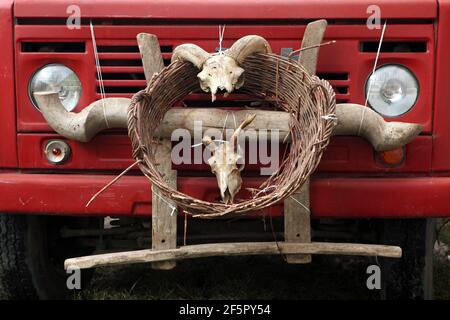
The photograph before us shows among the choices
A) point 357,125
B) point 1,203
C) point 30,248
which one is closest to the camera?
point 357,125

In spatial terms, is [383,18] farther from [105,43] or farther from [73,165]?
[73,165]

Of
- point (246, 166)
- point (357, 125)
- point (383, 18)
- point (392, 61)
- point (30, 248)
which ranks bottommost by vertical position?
point (30, 248)

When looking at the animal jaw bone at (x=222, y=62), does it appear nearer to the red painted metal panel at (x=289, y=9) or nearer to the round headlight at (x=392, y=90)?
the red painted metal panel at (x=289, y=9)

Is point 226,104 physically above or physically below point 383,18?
below

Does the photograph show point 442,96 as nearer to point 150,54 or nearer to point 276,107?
point 276,107

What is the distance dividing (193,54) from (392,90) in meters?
0.90

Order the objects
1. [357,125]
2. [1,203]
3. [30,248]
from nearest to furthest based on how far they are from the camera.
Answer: [357,125] < [1,203] < [30,248]

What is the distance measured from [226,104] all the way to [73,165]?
74 centimetres

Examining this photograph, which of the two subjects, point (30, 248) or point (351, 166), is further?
point (30, 248)

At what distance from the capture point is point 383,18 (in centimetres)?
285

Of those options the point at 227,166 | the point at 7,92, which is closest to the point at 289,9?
the point at 227,166

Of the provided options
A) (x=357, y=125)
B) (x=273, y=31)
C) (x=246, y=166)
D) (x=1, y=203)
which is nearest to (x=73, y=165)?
(x=1, y=203)

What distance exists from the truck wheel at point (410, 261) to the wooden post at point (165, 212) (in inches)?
40.1

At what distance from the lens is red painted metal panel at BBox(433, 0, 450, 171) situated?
287 cm
